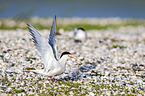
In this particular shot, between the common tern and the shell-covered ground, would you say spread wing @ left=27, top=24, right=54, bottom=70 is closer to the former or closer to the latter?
the shell-covered ground

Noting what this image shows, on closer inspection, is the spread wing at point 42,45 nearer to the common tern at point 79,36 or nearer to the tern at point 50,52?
the tern at point 50,52

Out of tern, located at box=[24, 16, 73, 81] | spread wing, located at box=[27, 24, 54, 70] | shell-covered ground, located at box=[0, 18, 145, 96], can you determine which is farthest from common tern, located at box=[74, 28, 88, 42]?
spread wing, located at box=[27, 24, 54, 70]

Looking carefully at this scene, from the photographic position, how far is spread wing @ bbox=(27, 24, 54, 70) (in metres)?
5.68

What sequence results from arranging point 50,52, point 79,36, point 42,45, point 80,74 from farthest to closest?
point 79,36 → point 80,74 → point 50,52 → point 42,45

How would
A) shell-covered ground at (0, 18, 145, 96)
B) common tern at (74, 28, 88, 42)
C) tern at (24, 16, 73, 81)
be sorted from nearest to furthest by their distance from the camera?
tern at (24, 16, 73, 81) < shell-covered ground at (0, 18, 145, 96) < common tern at (74, 28, 88, 42)

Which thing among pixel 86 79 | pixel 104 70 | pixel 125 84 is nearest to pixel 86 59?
pixel 104 70

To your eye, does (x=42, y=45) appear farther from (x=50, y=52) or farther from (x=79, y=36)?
(x=79, y=36)

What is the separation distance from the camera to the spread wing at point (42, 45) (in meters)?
5.68

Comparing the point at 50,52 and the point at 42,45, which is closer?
the point at 42,45

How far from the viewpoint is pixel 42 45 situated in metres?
5.92

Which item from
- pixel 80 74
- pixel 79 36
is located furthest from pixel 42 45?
pixel 79 36

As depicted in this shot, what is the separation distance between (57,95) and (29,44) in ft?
19.8

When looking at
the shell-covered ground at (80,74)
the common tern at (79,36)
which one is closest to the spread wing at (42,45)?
the shell-covered ground at (80,74)

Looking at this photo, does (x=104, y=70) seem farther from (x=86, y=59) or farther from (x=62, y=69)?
(x=62, y=69)
